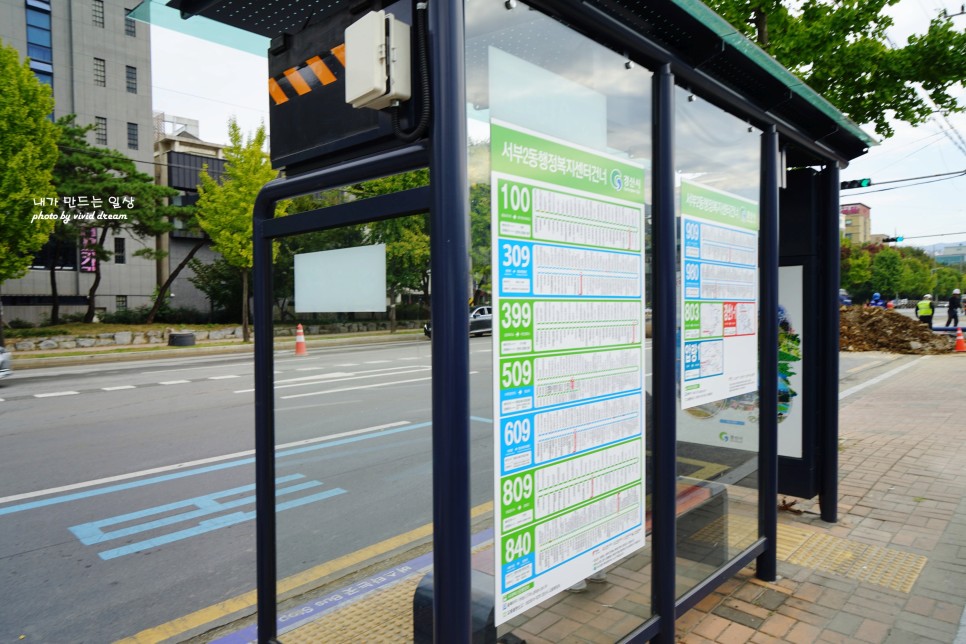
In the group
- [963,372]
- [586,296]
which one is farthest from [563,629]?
[963,372]

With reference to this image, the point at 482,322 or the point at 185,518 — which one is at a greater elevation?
the point at 482,322

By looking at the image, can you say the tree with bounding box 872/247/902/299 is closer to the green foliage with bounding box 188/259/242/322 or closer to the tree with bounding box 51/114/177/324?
the green foliage with bounding box 188/259/242/322

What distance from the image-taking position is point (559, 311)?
7.41ft

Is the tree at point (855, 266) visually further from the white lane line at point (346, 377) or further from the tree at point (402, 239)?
the tree at point (402, 239)

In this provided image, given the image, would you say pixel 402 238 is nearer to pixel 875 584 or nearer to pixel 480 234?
pixel 480 234

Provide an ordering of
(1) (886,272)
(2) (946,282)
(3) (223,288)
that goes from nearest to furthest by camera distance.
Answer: (3) (223,288) < (1) (886,272) < (2) (946,282)

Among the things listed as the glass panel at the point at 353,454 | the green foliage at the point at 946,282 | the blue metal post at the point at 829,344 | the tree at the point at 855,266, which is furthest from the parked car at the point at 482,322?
the green foliage at the point at 946,282

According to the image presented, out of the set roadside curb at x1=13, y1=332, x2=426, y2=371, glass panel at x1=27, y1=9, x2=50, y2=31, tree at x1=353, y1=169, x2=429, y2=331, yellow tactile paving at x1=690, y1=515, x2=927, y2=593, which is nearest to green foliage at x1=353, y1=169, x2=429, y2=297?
tree at x1=353, y1=169, x2=429, y2=331

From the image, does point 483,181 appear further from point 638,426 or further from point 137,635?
point 137,635

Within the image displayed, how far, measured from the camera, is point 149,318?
3212 centimetres

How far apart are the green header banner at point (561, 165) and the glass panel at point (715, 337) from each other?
0.59 metres

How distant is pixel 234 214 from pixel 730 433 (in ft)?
84.0

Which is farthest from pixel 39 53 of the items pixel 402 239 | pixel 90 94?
pixel 402 239

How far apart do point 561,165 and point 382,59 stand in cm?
75
